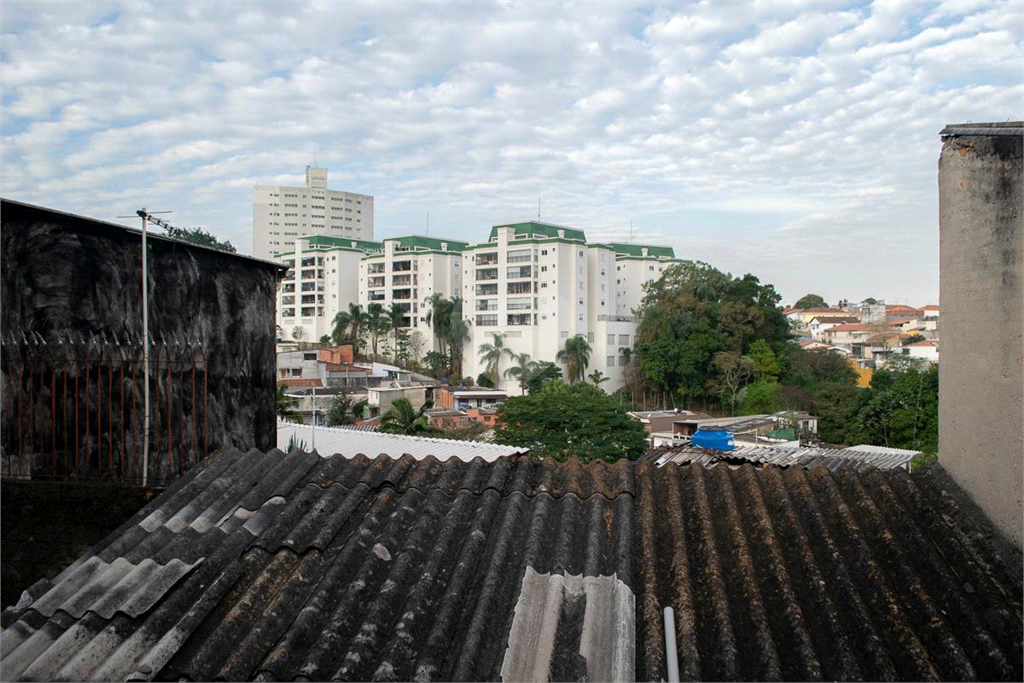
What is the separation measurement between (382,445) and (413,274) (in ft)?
155

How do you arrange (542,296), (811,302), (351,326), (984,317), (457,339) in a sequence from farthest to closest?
(811,302)
(351,326)
(457,339)
(542,296)
(984,317)

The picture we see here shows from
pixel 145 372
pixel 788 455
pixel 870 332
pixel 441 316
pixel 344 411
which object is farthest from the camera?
pixel 870 332

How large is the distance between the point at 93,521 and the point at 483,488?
7.31 feet

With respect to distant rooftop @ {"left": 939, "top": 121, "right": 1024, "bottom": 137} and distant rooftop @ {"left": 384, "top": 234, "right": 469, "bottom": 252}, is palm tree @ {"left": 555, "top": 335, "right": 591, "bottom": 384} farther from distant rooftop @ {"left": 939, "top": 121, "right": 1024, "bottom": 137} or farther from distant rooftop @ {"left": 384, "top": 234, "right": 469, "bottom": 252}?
distant rooftop @ {"left": 939, "top": 121, "right": 1024, "bottom": 137}

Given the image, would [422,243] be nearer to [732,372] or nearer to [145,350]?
[732,372]

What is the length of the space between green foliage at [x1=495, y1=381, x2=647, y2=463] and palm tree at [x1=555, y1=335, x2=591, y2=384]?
22.0m

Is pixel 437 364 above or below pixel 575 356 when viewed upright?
below

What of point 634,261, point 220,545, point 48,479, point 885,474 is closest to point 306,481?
point 220,545

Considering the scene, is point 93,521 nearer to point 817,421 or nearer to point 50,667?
point 50,667

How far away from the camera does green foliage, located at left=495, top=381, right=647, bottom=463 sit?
85.3ft

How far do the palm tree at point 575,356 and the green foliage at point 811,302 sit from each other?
66.2m

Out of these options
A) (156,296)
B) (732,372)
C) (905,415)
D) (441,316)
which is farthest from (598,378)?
(156,296)

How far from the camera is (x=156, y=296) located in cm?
488

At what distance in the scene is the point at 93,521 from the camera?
4195 mm
